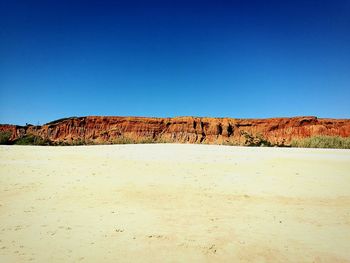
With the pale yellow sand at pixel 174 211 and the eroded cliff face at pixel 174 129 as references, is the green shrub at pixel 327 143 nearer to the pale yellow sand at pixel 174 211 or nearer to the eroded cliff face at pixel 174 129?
the pale yellow sand at pixel 174 211

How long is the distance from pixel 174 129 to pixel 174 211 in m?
53.5

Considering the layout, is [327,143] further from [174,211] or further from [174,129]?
[174,129]

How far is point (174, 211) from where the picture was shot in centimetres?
630

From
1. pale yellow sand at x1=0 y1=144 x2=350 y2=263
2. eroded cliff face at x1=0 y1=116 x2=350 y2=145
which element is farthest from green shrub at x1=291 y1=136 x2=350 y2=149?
eroded cliff face at x1=0 y1=116 x2=350 y2=145

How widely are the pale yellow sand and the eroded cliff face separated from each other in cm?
4448

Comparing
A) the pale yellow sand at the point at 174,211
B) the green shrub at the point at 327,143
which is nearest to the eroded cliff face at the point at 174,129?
the green shrub at the point at 327,143

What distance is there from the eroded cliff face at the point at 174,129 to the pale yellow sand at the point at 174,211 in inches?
1751

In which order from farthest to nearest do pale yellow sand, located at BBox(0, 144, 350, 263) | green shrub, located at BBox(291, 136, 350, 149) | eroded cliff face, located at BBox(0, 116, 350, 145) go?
eroded cliff face, located at BBox(0, 116, 350, 145)
green shrub, located at BBox(291, 136, 350, 149)
pale yellow sand, located at BBox(0, 144, 350, 263)

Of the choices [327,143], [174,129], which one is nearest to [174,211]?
[327,143]

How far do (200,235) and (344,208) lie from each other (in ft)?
11.7

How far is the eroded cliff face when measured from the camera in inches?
2196

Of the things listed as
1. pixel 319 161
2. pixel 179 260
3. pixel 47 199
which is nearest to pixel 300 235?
pixel 179 260

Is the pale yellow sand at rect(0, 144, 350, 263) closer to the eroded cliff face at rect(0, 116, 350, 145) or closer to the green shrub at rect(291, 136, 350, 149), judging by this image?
the green shrub at rect(291, 136, 350, 149)

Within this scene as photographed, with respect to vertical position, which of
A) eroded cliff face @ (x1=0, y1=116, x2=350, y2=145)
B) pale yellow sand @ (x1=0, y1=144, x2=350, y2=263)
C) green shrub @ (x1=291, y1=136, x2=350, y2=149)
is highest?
eroded cliff face @ (x1=0, y1=116, x2=350, y2=145)
